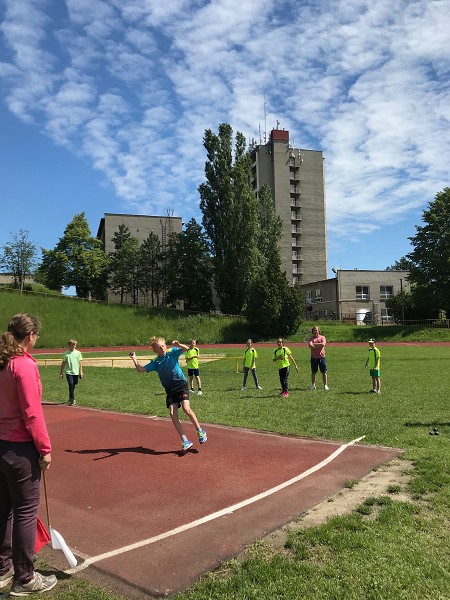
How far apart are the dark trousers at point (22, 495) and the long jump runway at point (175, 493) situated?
0.52m

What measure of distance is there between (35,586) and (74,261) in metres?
60.9

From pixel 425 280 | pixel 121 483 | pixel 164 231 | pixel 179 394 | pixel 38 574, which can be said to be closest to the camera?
pixel 38 574

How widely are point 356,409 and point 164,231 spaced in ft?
244

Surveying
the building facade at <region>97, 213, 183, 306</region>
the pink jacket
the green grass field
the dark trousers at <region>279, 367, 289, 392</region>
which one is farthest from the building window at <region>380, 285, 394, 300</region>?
the pink jacket

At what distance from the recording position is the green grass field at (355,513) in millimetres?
3471

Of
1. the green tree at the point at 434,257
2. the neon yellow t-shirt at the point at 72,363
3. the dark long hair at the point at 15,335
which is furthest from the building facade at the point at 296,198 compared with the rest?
the dark long hair at the point at 15,335

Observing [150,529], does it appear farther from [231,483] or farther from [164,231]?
[164,231]

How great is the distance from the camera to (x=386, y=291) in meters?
72.2

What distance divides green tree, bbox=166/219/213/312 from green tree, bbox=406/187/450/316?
2406cm

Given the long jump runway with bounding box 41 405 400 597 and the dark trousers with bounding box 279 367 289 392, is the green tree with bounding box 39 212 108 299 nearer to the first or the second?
the dark trousers with bounding box 279 367 289 392

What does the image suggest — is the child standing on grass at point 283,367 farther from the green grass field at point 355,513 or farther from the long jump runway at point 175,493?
the long jump runway at point 175,493

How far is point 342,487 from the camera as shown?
5.70 meters

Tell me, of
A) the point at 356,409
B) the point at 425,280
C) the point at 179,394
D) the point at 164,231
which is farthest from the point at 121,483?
the point at 164,231

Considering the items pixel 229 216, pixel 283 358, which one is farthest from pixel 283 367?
pixel 229 216
